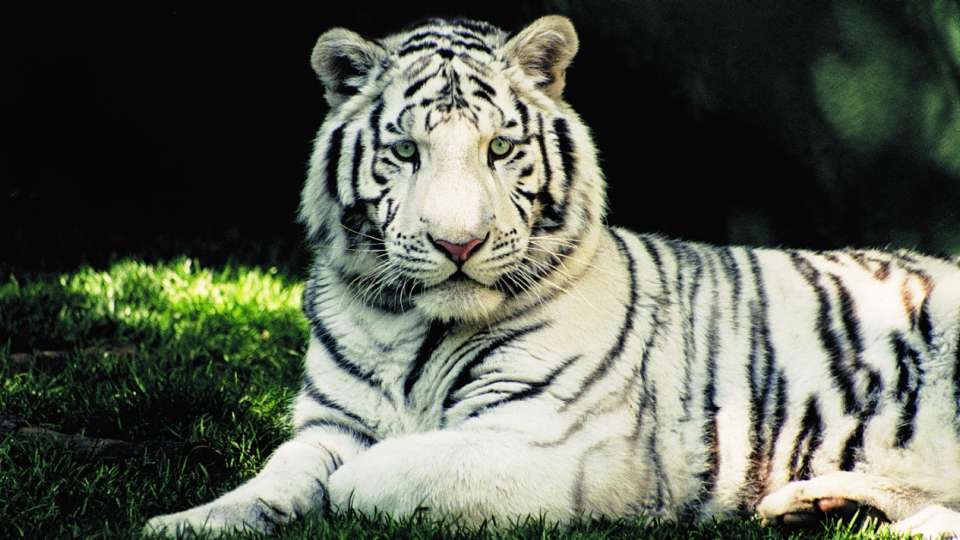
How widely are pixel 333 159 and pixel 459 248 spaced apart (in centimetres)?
60

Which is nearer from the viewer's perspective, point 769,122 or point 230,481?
point 230,481

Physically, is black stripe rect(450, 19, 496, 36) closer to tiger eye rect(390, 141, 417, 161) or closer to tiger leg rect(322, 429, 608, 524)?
tiger eye rect(390, 141, 417, 161)

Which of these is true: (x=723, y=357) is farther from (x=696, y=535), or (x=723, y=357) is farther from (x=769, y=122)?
(x=769, y=122)

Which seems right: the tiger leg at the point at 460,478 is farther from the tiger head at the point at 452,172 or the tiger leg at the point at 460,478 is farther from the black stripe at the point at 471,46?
the black stripe at the point at 471,46

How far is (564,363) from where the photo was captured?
10.5ft

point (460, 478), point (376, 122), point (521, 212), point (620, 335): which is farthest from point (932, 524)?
point (376, 122)

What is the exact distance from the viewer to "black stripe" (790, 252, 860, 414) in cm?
339

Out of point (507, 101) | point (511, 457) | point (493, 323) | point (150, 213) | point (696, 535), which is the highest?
point (507, 101)

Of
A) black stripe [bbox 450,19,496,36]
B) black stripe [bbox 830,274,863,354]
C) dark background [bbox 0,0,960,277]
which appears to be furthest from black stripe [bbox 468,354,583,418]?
dark background [bbox 0,0,960,277]

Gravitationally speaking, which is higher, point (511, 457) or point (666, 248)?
point (666, 248)

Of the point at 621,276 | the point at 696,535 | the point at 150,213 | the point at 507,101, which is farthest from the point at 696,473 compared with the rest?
the point at 150,213

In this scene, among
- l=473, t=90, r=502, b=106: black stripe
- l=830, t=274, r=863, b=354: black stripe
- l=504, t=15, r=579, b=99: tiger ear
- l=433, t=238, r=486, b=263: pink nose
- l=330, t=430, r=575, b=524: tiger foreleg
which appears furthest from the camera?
l=830, t=274, r=863, b=354: black stripe

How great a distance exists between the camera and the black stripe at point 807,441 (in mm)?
3346

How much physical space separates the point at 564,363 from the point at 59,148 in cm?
470
